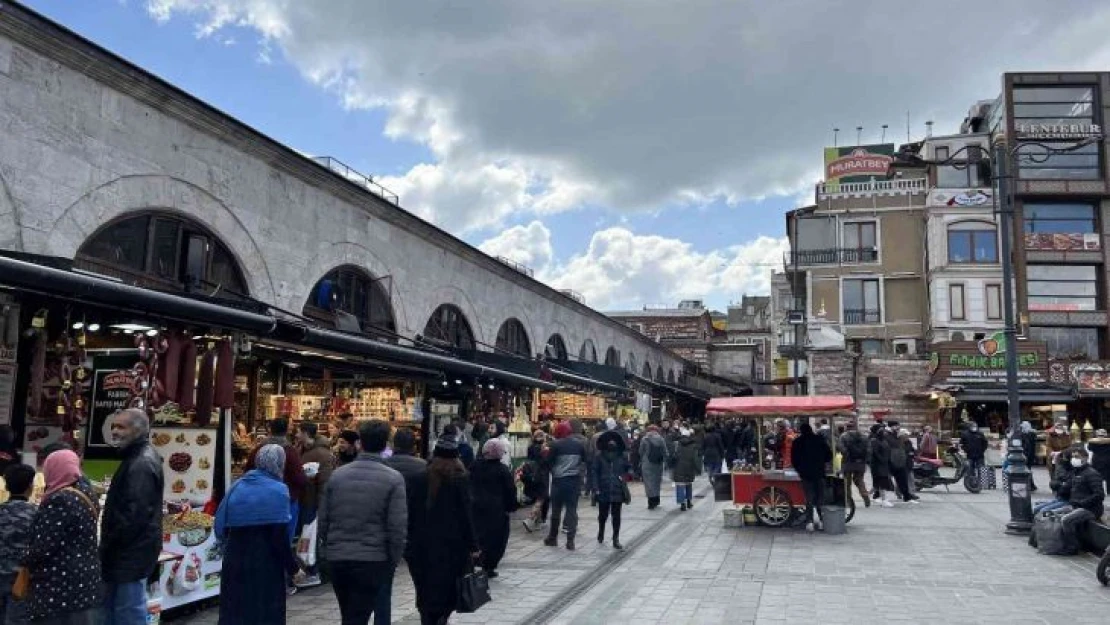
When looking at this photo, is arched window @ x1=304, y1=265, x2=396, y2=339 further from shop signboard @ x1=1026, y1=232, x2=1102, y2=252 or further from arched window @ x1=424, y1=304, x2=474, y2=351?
shop signboard @ x1=1026, y1=232, x2=1102, y2=252

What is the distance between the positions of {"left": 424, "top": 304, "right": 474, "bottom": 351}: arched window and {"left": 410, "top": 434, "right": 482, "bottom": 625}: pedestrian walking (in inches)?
476

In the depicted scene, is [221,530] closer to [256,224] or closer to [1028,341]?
[256,224]

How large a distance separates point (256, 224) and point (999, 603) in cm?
1106

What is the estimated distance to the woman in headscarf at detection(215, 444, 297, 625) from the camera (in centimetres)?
559

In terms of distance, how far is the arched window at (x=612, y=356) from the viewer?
34969mm

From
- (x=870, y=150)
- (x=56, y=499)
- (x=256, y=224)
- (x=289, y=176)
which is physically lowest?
(x=56, y=499)

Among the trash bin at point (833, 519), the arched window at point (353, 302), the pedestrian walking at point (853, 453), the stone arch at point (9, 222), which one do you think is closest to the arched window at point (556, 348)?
the arched window at point (353, 302)

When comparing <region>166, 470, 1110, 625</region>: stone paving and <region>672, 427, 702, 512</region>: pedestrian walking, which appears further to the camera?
<region>672, 427, 702, 512</region>: pedestrian walking

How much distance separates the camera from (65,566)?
505cm

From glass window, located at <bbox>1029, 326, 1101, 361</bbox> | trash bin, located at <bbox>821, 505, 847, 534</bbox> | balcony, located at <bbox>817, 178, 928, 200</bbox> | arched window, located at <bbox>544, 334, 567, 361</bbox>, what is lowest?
trash bin, located at <bbox>821, 505, 847, 534</bbox>

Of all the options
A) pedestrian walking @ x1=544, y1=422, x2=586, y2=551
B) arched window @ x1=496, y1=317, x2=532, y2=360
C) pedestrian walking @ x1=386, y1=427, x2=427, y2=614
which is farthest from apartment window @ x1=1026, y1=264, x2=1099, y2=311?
pedestrian walking @ x1=386, y1=427, x2=427, y2=614

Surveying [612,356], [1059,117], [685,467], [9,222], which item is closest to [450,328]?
[685,467]

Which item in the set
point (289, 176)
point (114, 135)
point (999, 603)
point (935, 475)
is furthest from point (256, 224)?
point (935, 475)

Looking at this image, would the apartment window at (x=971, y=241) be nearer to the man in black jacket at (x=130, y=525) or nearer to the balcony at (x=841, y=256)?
the balcony at (x=841, y=256)
